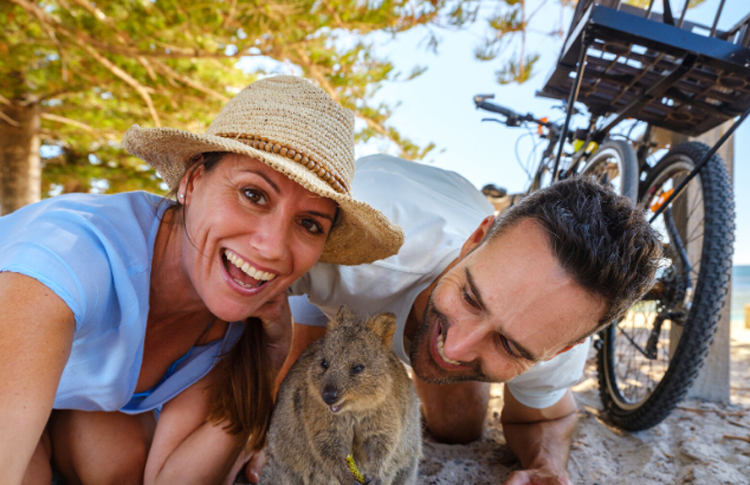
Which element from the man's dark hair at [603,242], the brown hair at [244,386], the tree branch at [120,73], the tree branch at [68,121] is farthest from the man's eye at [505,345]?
the tree branch at [68,121]

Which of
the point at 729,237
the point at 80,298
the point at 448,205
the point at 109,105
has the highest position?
the point at 729,237

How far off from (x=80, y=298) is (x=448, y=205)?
214 cm

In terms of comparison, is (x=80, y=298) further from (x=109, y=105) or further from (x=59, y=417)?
(x=109, y=105)

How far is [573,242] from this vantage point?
5.60ft

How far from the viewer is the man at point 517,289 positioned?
1.74 m

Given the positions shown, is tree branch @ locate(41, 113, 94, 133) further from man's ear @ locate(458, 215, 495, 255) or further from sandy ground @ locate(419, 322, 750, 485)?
man's ear @ locate(458, 215, 495, 255)

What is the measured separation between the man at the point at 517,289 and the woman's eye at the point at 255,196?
2.55 ft

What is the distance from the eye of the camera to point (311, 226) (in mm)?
1860

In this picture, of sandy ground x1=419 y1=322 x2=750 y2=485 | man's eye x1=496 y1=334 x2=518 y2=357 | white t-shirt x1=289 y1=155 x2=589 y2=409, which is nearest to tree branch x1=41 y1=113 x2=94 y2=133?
white t-shirt x1=289 y1=155 x2=589 y2=409

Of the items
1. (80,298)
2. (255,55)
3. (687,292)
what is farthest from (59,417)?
(255,55)

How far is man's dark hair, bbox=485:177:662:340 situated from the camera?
1.70 m

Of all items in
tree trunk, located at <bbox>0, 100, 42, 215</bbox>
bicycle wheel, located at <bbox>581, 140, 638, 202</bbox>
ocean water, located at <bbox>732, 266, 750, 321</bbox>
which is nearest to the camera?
bicycle wheel, located at <bbox>581, 140, 638, 202</bbox>

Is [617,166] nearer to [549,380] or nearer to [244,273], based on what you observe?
[549,380]

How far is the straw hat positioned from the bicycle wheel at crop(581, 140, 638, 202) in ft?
4.64
